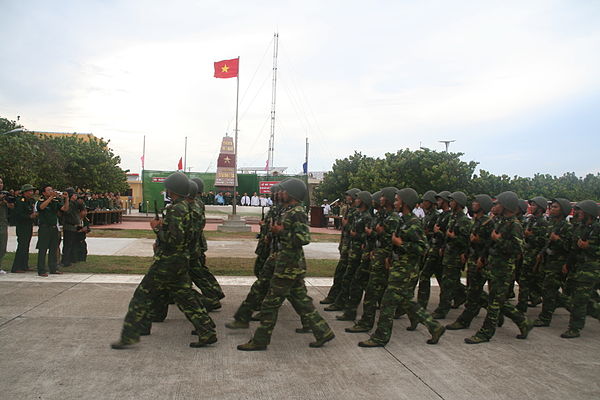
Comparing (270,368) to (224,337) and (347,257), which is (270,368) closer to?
(224,337)

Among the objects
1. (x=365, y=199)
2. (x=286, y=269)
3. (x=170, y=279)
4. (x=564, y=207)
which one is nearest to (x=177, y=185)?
(x=170, y=279)

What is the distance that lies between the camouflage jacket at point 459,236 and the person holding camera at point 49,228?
722 centimetres

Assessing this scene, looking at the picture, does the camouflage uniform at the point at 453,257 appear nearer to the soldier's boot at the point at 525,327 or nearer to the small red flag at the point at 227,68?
the soldier's boot at the point at 525,327

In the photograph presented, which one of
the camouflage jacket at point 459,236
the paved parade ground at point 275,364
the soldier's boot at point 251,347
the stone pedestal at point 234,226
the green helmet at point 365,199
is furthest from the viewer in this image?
the stone pedestal at point 234,226

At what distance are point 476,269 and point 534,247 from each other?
2.07m

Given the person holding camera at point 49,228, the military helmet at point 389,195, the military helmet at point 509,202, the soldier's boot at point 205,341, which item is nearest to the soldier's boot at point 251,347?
the soldier's boot at point 205,341

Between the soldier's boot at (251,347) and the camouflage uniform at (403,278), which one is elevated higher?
the camouflage uniform at (403,278)

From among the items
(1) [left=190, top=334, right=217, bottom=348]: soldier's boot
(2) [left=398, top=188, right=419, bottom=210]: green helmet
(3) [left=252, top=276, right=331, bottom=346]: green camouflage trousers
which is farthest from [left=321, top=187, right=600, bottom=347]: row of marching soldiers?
(1) [left=190, top=334, right=217, bottom=348]: soldier's boot

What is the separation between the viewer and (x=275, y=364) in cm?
505

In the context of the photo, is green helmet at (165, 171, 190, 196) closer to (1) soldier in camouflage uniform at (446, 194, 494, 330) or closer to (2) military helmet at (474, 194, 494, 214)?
(1) soldier in camouflage uniform at (446, 194, 494, 330)

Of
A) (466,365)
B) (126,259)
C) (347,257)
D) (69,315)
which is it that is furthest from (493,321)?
(126,259)

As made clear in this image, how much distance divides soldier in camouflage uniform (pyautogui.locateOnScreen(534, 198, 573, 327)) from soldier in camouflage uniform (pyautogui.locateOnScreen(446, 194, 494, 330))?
4.10 ft

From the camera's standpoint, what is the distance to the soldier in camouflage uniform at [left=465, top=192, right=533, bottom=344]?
608 centimetres

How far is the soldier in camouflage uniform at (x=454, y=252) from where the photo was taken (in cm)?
716
